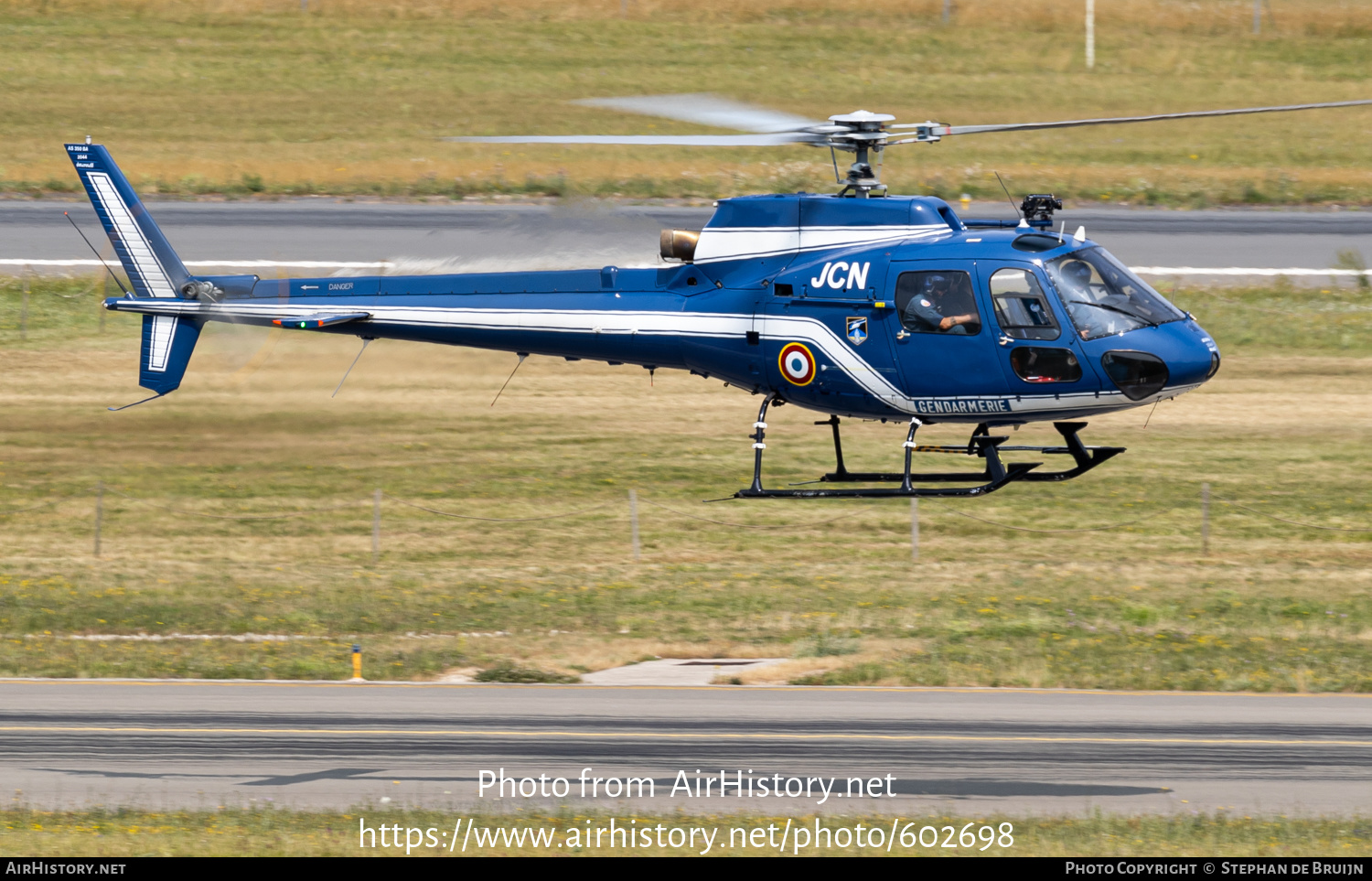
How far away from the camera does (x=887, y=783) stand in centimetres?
2114

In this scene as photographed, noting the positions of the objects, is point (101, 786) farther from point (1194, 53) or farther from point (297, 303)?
point (1194, 53)

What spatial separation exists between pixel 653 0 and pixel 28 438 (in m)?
36.9

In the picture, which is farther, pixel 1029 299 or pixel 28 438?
pixel 28 438

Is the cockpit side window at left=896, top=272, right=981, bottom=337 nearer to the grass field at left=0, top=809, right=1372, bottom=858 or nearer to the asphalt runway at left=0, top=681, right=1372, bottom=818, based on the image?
the grass field at left=0, top=809, right=1372, bottom=858

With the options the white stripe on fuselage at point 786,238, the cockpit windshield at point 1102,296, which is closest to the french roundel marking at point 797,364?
the white stripe on fuselage at point 786,238

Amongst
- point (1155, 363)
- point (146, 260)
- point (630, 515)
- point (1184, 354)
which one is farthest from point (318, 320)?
point (630, 515)

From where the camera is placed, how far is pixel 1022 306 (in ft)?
57.9

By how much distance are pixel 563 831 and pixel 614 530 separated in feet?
42.9

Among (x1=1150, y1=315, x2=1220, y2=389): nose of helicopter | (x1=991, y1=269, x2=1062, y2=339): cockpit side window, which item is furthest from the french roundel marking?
(x1=1150, y1=315, x2=1220, y2=389): nose of helicopter

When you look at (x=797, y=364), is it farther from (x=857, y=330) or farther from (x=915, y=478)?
(x=915, y=478)

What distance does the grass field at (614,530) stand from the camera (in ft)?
88.1

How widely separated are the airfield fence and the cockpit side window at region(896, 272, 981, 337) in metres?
13.0

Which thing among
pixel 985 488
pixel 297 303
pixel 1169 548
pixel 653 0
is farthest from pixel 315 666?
pixel 653 0

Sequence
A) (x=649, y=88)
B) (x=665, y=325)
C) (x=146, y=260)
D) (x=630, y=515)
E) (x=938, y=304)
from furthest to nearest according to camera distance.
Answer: (x=649, y=88)
(x=630, y=515)
(x=146, y=260)
(x=665, y=325)
(x=938, y=304)
